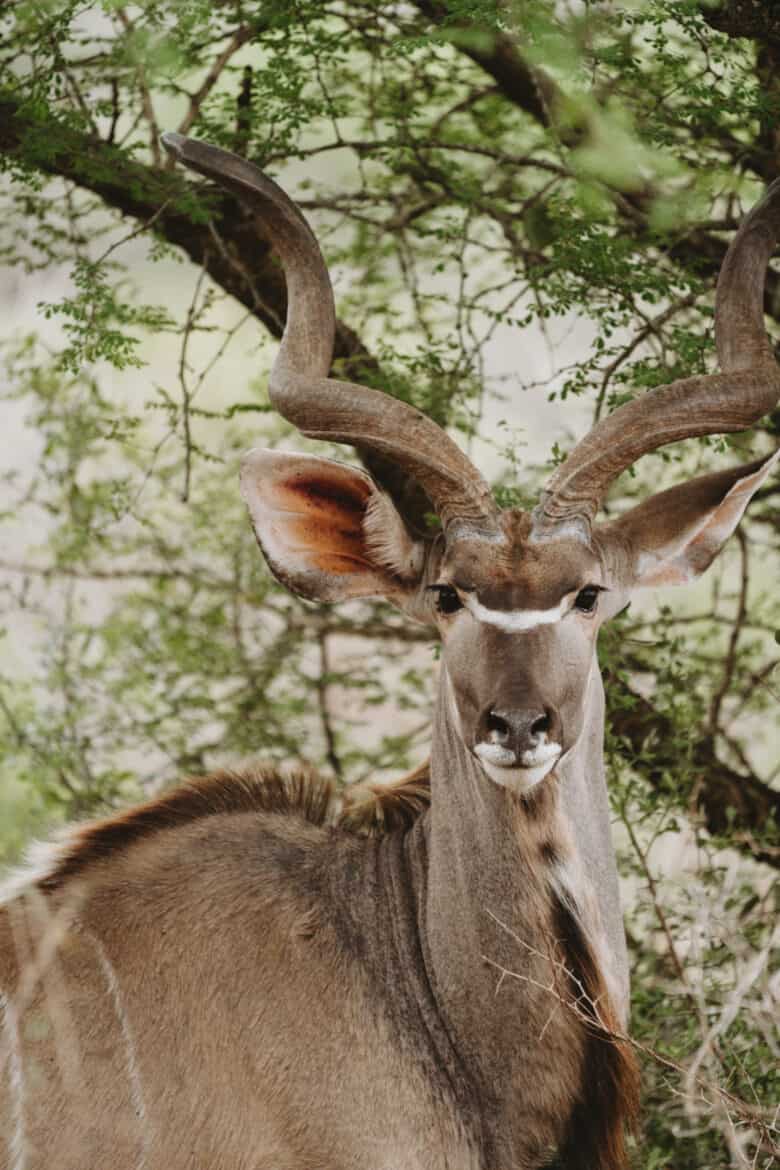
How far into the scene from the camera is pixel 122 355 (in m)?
5.11

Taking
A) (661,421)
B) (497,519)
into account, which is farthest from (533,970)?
(661,421)

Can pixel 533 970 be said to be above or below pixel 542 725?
below

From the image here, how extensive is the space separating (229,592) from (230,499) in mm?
380

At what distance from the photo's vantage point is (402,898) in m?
3.67

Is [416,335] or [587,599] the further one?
[416,335]

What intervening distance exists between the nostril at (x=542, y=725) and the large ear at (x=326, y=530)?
64 cm

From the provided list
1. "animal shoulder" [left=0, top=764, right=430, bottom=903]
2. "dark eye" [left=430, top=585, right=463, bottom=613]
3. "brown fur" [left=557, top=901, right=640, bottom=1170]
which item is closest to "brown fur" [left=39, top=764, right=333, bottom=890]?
"animal shoulder" [left=0, top=764, right=430, bottom=903]

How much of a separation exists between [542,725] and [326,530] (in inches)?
31.6

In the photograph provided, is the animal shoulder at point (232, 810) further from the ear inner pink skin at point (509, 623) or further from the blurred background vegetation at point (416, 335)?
the blurred background vegetation at point (416, 335)

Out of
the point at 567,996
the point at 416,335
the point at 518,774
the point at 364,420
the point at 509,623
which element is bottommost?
the point at 567,996

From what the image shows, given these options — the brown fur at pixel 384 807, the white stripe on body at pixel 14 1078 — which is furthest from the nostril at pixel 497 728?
the white stripe on body at pixel 14 1078

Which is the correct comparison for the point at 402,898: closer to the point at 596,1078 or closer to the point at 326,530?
the point at 596,1078

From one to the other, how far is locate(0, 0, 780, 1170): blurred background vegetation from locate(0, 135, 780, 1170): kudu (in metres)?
0.38

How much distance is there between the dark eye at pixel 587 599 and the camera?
346 cm
